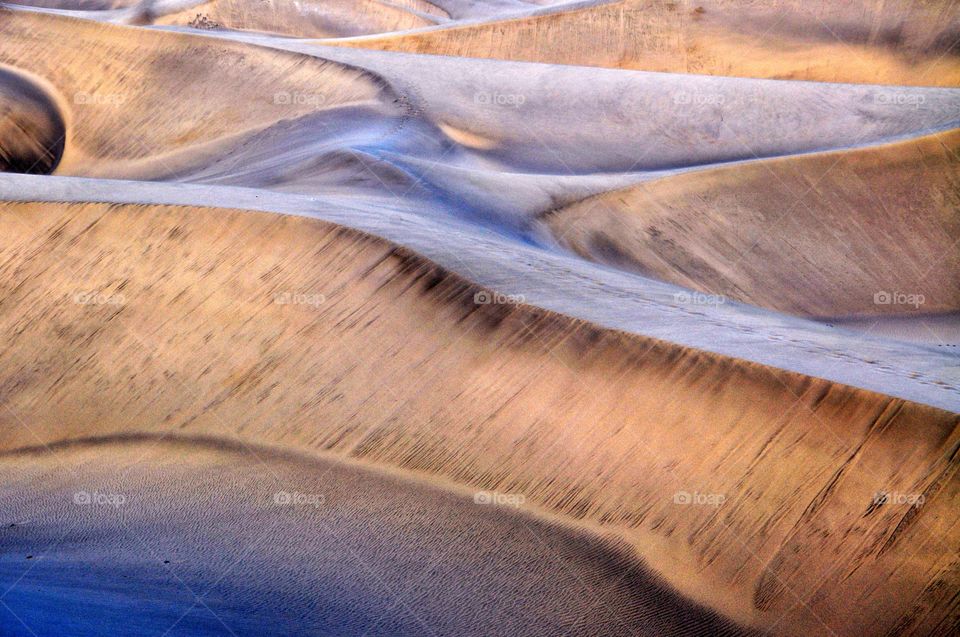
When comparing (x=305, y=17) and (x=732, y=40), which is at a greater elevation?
(x=732, y=40)

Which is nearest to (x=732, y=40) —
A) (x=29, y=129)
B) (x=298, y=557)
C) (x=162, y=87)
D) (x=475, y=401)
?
(x=162, y=87)

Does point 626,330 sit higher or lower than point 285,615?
higher

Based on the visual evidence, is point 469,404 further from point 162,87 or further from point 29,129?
point 29,129

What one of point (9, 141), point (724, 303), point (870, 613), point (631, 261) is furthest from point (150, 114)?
point (870, 613)

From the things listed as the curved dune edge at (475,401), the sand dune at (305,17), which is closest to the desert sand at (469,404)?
the curved dune edge at (475,401)

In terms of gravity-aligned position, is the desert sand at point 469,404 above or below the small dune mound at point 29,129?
above

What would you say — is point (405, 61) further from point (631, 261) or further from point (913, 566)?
point (913, 566)

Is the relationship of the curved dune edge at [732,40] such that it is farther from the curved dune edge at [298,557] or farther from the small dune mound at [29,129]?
the curved dune edge at [298,557]
